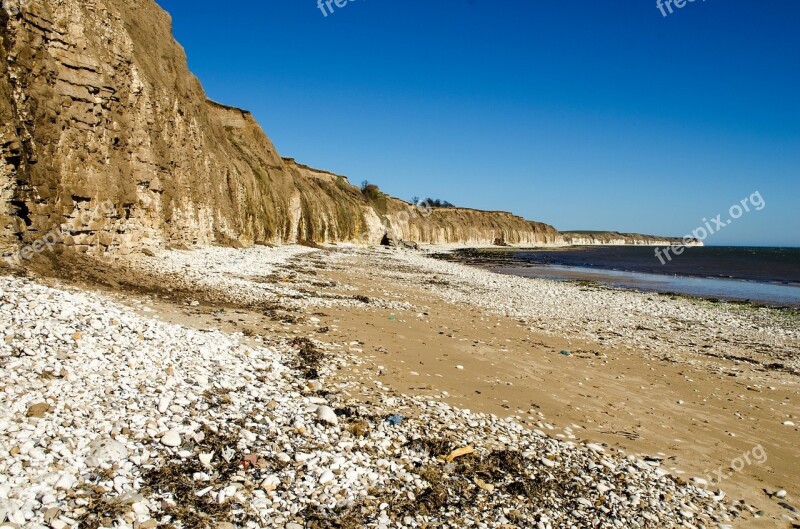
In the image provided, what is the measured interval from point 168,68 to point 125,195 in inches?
560

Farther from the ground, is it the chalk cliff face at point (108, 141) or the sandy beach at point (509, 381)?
the chalk cliff face at point (108, 141)

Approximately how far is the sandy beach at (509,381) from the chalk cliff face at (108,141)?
76.4 inches

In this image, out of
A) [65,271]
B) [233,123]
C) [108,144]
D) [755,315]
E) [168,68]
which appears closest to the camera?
[65,271]

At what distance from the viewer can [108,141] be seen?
53.4ft

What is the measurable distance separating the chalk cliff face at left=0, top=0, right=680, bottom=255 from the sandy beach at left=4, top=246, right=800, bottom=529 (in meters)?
1.94

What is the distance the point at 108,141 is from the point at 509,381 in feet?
53.5

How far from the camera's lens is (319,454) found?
5.37 meters

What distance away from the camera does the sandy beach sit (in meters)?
5.54

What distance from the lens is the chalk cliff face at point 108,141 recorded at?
39.1ft

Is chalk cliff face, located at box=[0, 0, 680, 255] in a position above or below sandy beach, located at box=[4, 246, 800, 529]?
above

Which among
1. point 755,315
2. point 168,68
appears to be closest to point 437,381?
point 755,315

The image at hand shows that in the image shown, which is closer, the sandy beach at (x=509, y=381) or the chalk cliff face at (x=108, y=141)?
the sandy beach at (x=509, y=381)

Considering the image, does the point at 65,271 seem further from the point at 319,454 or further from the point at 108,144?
the point at 319,454

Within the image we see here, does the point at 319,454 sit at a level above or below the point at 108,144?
below
